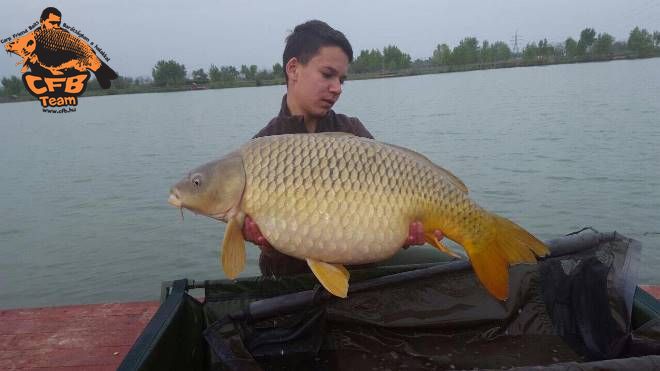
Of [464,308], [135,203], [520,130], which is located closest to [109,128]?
[135,203]

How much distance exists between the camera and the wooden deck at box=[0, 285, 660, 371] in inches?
65.0

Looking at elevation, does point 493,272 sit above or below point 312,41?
below

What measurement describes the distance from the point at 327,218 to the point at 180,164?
746 centimetres

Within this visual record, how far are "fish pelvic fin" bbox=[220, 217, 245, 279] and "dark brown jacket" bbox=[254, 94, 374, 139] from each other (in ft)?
1.99

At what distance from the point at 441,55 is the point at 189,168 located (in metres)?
46.0

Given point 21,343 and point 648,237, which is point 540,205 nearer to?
point 648,237

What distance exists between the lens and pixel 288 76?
189 centimetres

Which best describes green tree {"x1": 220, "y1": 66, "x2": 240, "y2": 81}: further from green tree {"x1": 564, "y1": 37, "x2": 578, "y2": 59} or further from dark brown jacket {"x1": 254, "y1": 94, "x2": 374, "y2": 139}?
dark brown jacket {"x1": 254, "y1": 94, "x2": 374, "y2": 139}

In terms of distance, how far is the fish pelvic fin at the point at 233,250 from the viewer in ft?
4.12

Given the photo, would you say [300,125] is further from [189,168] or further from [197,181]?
[189,168]

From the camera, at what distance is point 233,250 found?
1.27 metres

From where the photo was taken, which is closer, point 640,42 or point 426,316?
point 426,316

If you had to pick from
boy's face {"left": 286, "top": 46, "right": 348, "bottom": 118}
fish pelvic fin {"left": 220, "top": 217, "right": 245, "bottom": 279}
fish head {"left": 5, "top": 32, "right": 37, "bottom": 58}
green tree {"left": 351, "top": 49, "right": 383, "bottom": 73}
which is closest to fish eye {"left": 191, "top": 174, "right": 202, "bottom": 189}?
fish pelvic fin {"left": 220, "top": 217, "right": 245, "bottom": 279}

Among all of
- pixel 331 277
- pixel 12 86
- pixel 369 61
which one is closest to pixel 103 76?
pixel 331 277
